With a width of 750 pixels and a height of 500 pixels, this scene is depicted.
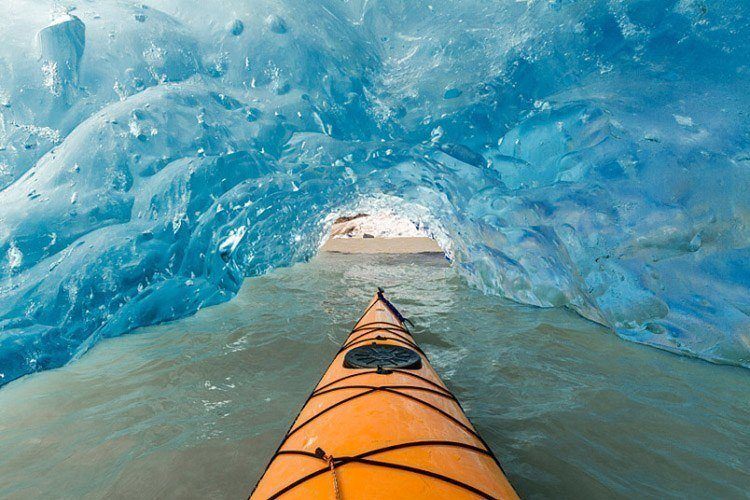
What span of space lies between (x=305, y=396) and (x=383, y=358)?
4.49 ft

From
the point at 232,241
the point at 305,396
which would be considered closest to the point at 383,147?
the point at 232,241

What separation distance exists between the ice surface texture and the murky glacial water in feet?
3.97

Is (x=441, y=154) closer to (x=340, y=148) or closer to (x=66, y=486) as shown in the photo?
(x=340, y=148)

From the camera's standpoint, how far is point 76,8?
25.8ft

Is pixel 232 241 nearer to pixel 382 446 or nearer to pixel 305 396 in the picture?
pixel 305 396

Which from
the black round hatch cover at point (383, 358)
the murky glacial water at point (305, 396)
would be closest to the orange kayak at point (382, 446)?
the black round hatch cover at point (383, 358)

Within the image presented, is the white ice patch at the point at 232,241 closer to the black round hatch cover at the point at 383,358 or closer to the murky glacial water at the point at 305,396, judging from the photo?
the murky glacial water at the point at 305,396

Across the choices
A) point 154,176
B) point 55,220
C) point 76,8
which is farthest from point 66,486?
point 76,8

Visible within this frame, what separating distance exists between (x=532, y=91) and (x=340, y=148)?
426 centimetres

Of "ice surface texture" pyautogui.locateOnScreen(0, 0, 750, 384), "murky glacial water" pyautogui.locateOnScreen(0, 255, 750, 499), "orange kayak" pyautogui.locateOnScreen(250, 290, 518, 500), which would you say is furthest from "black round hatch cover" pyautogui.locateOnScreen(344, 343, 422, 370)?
"ice surface texture" pyautogui.locateOnScreen(0, 0, 750, 384)

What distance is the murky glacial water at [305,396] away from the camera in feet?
10.0

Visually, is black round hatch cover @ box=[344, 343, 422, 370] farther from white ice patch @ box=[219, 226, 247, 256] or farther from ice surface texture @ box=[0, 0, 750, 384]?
white ice patch @ box=[219, 226, 247, 256]

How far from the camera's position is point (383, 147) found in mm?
8555

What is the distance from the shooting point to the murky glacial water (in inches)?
120
